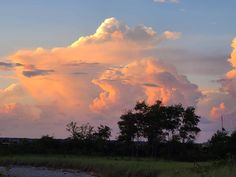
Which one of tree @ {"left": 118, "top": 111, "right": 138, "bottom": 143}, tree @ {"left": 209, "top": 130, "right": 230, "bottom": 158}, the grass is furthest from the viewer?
tree @ {"left": 118, "top": 111, "right": 138, "bottom": 143}

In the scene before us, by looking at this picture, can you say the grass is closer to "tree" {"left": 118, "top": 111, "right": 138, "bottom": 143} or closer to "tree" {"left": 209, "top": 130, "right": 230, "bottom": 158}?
"tree" {"left": 209, "top": 130, "right": 230, "bottom": 158}

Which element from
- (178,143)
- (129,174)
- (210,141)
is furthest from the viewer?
(178,143)

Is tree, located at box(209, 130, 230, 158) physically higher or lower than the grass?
higher

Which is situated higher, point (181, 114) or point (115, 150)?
point (181, 114)

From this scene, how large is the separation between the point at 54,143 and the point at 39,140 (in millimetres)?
3774

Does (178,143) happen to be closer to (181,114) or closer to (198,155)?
(181,114)

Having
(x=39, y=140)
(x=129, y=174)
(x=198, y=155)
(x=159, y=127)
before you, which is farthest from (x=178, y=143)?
(x=129, y=174)

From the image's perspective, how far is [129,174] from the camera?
179 feet

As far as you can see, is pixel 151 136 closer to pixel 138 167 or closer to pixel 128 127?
pixel 128 127

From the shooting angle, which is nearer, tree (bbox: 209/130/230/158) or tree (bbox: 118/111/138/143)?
tree (bbox: 209/130/230/158)

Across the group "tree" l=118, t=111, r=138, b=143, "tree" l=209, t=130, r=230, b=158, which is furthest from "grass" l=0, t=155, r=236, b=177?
"tree" l=118, t=111, r=138, b=143

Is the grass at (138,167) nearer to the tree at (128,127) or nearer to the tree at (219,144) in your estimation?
the tree at (219,144)

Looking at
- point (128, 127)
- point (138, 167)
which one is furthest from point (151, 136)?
point (138, 167)

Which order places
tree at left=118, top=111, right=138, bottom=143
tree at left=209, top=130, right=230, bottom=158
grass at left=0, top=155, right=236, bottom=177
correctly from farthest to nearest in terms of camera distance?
tree at left=118, top=111, right=138, bottom=143
tree at left=209, top=130, right=230, bottom=158
grass at left=0, top=155, right=236, bottom=177
